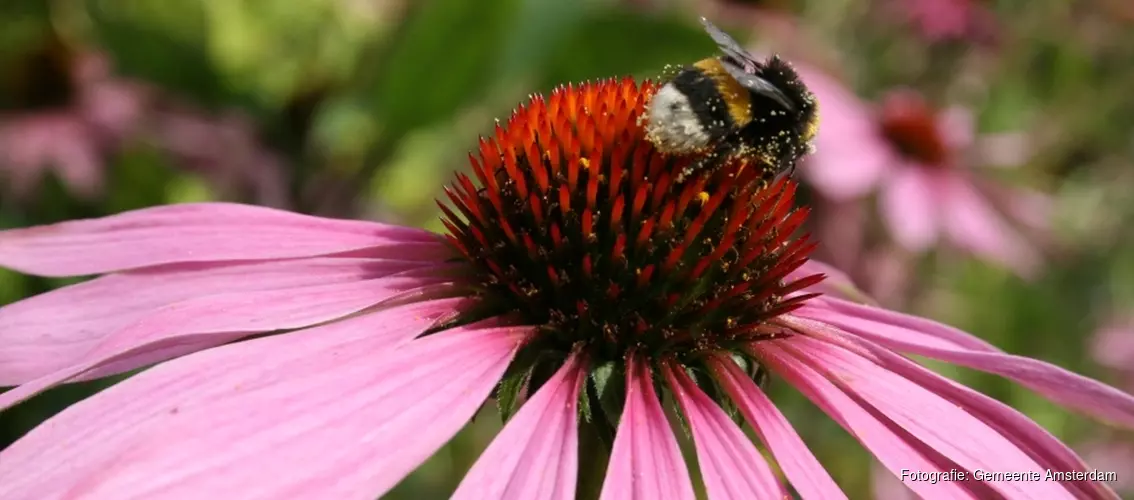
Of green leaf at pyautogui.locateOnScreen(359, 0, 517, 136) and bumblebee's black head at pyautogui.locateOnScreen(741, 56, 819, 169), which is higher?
green leaf at pyautogui.locateOnScreen(359, 0, 517, 136)

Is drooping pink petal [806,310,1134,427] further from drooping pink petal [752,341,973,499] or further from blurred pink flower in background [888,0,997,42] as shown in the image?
blurred pink flower in background [888,0,997,42]

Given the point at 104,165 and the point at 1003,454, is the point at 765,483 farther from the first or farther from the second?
the point at 104,165

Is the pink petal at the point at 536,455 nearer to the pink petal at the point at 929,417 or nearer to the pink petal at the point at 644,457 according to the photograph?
the pink petal at the point at 644,457

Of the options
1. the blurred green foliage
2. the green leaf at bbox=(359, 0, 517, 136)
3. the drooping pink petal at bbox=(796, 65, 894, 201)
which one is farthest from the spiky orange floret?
the drooping pink petal at bbox=(796, 65, 894, 201)

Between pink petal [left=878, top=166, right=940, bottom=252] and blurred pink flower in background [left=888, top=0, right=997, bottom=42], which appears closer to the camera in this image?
pink petal [left=878, top=166, right=940, bottom=252]

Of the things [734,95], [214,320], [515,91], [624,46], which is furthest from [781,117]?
[515,91]

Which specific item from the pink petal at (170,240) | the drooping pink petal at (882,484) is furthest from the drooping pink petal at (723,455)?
the drooping pink petal at (882,484)
